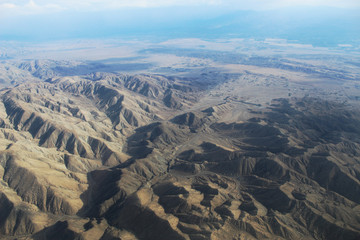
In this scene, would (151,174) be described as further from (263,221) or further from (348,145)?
(348,145)

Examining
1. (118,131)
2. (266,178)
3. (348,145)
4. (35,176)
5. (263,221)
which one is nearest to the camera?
(263,221)

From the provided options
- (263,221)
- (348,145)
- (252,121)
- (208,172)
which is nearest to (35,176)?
(208,172)

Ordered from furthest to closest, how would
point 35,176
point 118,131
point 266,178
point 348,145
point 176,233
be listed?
1. point 118,131
2. point 348,145
3. point 266,178
4. point 35,176
5. point 176,233

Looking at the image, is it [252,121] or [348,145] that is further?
[252,121]
